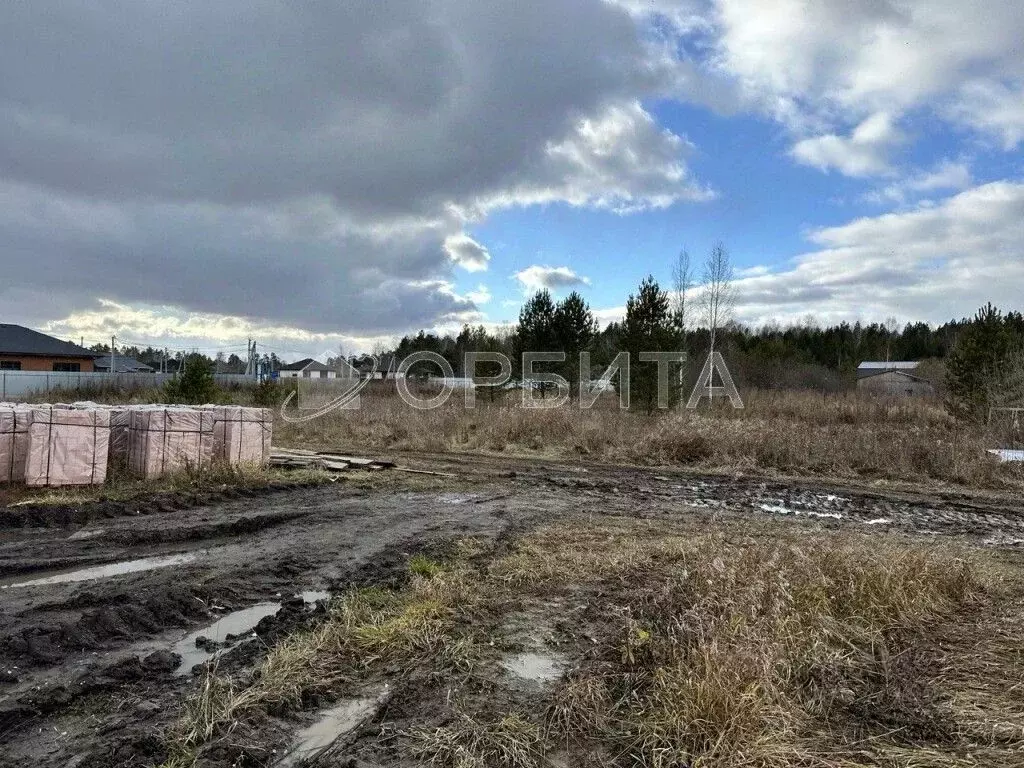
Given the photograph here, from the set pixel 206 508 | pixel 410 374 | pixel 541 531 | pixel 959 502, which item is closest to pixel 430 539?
pixel 541 531

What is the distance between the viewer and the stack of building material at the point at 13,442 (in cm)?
873

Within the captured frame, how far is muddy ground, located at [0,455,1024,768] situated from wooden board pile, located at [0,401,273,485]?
1.21 meters

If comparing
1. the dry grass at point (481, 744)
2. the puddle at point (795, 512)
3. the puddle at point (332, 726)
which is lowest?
the puddle at point (332, 726)

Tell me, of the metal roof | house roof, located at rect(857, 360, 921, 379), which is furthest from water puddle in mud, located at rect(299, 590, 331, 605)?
the metal roof

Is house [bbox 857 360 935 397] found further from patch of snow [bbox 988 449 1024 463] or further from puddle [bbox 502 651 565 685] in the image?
puddle [bbox 502 651 565 685]

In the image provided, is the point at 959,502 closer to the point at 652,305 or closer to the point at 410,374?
the point at 652,305

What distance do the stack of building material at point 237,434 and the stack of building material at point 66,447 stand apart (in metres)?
1.91

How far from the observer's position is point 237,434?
11234mm

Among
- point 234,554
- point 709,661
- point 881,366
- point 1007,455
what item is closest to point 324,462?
point 234,554

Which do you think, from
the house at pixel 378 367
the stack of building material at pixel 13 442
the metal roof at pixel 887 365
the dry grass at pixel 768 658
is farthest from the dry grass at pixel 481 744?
the metal roof at pixel 887 365

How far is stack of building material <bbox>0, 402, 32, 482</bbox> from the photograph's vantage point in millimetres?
8734

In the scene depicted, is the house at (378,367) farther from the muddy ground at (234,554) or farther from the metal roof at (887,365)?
the metal roof at (887,365)

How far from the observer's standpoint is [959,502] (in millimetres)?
10812

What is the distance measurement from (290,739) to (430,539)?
13.8ft
